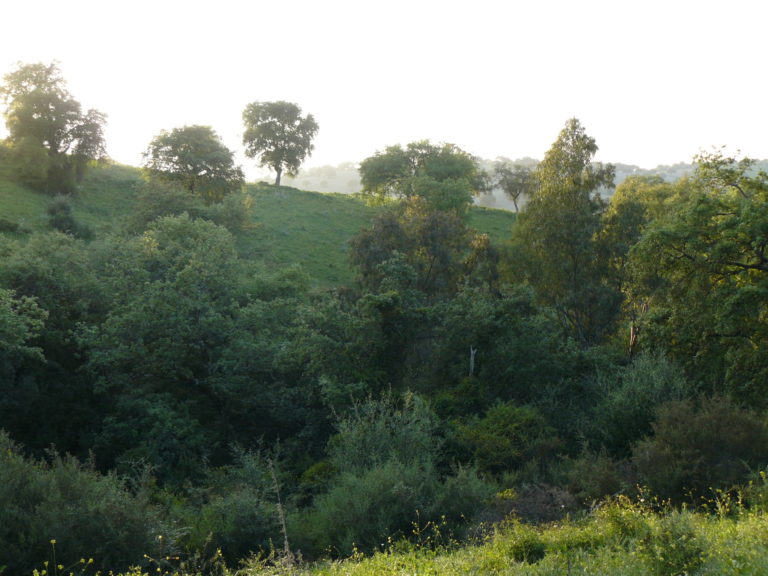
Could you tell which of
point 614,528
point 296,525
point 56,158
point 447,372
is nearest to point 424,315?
point 447,372

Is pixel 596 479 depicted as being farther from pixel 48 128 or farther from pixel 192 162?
pixel 48 128

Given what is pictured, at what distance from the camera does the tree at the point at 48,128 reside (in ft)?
138

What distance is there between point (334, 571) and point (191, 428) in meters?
12.3

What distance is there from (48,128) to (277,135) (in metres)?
22.1

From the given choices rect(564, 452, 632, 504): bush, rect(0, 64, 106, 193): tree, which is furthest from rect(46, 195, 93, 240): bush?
rect(564, 452, 632, 504): bush

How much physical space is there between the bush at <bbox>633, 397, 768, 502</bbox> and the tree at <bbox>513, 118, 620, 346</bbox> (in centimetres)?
1397

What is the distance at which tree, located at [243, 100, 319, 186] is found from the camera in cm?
6041

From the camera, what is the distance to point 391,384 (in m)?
24.1

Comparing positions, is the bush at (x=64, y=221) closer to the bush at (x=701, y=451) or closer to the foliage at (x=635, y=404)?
the foliage at (x=635, y=404)

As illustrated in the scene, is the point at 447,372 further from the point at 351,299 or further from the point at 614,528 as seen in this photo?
the point at 614,528

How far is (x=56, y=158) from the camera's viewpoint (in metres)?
43.2

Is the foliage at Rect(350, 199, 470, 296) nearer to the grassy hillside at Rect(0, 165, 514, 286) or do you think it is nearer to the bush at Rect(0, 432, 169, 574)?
the grassy hillside at Rect(0, 165, 514, 286)

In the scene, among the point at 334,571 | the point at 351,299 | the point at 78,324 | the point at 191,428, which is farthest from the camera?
the point at 351,299

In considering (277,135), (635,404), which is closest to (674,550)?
(635,404)
